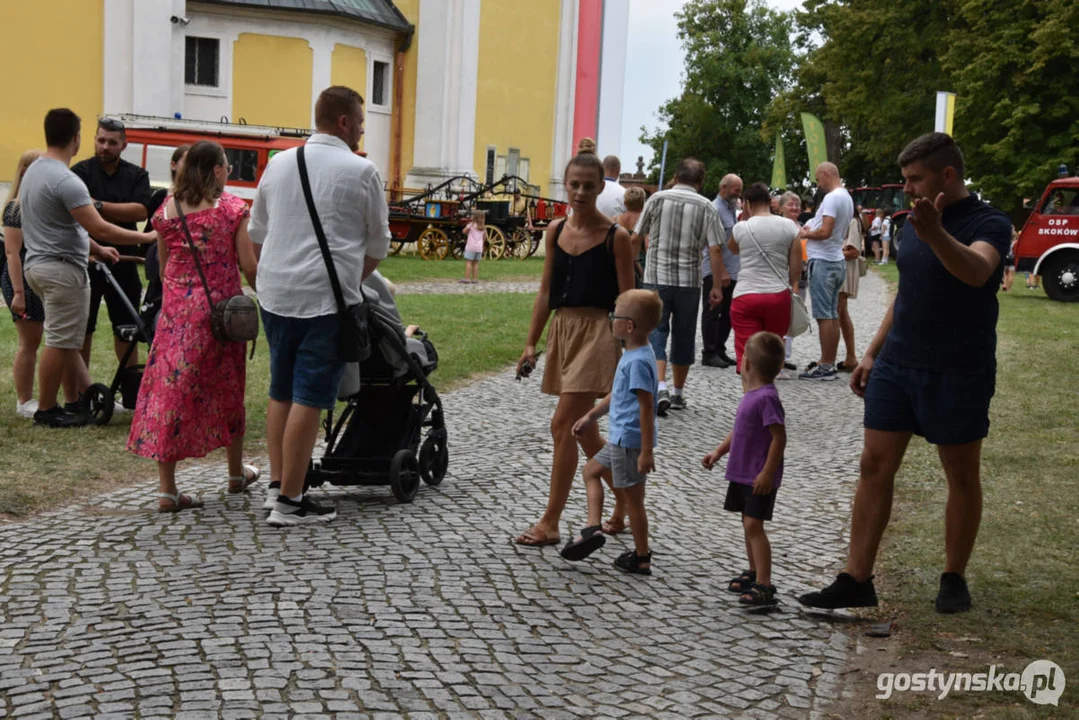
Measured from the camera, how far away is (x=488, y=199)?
1406 inches

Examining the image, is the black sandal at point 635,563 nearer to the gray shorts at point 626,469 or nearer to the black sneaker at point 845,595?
the gray shorts at point 626,469

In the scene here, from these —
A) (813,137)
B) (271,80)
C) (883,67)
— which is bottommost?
(813,137)

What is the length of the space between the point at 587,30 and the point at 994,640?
4400cm

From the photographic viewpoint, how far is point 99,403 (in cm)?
891

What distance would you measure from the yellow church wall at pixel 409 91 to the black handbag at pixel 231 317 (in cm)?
3659

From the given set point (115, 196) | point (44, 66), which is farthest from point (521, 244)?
point (115, 196)

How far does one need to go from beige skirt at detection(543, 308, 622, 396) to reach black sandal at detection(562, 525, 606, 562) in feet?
2.27

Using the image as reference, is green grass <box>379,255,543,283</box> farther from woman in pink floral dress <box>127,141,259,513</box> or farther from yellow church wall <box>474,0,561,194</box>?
Answer: woman in pink floral dress <box>127,141,259,513</box>

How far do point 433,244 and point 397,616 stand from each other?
92.8 ft

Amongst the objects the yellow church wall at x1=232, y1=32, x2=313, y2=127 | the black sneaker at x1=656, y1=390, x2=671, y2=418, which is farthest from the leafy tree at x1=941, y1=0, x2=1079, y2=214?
the black sneaker at x1=656, y1=390, x2=671, y2=418

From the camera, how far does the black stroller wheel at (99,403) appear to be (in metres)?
8.82

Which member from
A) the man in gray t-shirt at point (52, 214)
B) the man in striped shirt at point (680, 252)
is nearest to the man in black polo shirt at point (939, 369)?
the man in striped shirt at point (680, 252)

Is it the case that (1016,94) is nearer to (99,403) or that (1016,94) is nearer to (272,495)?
(99,403)

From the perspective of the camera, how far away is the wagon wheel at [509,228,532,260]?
3484 centimetres
